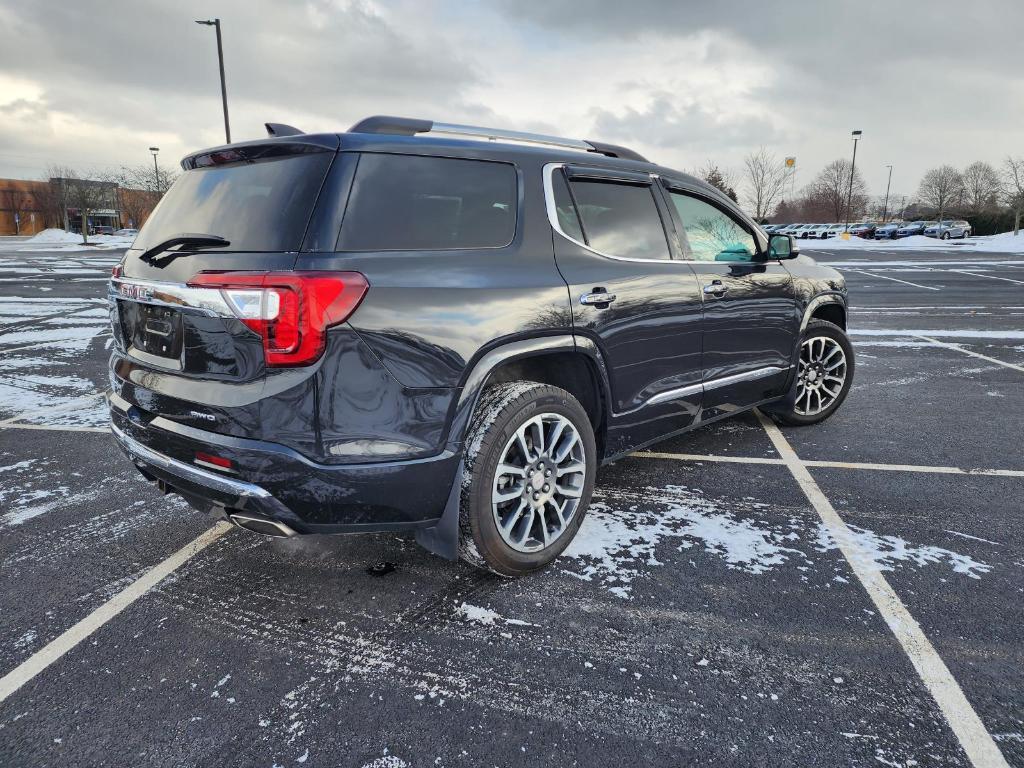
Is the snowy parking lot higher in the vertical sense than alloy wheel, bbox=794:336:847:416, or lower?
lower

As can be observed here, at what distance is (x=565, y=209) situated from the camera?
3.22 meters

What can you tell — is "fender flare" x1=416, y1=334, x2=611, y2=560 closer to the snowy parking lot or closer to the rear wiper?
the snowy parking lot

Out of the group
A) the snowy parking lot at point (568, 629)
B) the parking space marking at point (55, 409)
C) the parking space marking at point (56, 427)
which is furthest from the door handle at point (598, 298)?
the parking space marking at point (55, 409)

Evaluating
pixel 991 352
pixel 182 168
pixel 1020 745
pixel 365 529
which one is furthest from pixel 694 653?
pixel 991 352

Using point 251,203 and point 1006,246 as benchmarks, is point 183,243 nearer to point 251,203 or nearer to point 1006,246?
point 251,203

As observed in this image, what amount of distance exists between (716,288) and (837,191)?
279 ft

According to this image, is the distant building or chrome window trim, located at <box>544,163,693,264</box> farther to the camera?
the distant building

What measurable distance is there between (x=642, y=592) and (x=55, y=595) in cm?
247

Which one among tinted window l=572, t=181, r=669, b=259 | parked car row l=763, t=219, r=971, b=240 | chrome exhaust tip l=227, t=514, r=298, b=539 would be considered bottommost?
chrome exhaust tip l=227, t=514, r=298, b=539

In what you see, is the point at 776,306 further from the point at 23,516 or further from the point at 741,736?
the point at 23,516

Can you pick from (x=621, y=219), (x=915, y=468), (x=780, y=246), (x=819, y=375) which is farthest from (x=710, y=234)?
(x=915, y=468)

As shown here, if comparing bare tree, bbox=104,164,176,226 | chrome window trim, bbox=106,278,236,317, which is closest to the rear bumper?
chrome window trim, bbox=106,278,236,317

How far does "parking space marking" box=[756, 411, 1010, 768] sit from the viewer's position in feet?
6.74

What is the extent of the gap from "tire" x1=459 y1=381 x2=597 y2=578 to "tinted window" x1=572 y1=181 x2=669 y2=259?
858 millimetres
